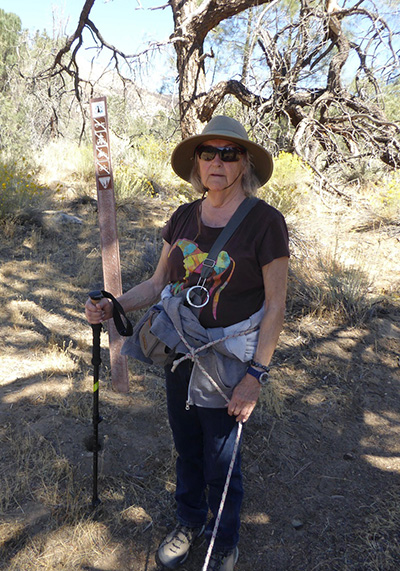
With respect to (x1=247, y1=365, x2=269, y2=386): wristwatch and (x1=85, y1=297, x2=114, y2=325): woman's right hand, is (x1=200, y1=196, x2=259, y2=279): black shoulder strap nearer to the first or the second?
(x1=247, y1=365, x2=269, y2=386): wristwatch

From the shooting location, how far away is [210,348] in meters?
1.80

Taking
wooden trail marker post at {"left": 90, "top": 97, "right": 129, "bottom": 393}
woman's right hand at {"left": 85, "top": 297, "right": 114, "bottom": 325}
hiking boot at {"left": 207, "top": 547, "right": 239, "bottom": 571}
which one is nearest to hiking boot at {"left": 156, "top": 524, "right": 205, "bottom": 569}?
hiking boot at {"left": 207, "top": 547, "right": 239, "bottom": 571}

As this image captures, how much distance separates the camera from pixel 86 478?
258 cm

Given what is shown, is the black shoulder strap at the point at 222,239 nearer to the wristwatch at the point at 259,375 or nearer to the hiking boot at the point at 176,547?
the wristwatch at the point at 259,375

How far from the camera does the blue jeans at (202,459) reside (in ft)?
6.14

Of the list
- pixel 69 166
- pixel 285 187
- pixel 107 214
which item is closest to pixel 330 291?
pixel 285 187

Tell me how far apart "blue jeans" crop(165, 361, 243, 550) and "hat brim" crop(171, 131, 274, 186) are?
2.98ft

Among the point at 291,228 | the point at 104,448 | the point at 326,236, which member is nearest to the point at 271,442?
the point at 104,448

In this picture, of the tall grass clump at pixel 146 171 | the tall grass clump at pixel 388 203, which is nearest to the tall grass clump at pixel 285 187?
Answer: the tall grass clump at pixel 388 203

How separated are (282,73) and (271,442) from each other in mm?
7341

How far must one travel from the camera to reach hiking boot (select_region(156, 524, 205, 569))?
211 centimetres

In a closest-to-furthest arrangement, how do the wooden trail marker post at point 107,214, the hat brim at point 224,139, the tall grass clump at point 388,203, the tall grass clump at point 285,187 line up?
the hat brim at point 224,139
the wooden trail marker post at point 107,214
the tall grass clump at point 285,187
the tall grass clump at point 388,203

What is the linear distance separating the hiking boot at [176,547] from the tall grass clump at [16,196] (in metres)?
5.71

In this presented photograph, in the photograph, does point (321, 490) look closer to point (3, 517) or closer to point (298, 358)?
point (298, 358)
